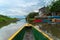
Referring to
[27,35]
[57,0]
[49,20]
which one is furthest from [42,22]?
[27,35]

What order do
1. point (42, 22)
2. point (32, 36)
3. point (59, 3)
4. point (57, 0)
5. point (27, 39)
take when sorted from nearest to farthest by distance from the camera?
1. point (27, 39)
2. point (32, 36)
3. point (42, 22)
4. point (59, 3)
5. point (57, 0)

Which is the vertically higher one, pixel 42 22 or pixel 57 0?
pixel 57 0

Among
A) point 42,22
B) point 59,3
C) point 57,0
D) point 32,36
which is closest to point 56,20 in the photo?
point 42,22

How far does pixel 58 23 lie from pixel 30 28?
46.9 feet

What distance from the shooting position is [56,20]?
83.0 ft

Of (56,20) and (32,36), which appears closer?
(32,36)

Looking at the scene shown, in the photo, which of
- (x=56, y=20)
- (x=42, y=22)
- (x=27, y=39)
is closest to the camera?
(x=27, y=39)

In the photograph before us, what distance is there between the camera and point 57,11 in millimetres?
36812

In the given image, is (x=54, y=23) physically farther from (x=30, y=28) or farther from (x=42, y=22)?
(x=30, y=28)

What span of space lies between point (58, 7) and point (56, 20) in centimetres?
1096

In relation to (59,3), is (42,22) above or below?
below

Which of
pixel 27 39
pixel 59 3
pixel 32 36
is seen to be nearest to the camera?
pixel 27 39

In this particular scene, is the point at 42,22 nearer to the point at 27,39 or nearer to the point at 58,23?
the point at 58,23

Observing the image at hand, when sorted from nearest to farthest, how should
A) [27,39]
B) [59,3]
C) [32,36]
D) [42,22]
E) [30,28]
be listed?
[27,39], [32,36], [30,28], [42,22], [59,3]
